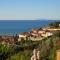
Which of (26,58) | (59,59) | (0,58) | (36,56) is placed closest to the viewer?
(59,59)

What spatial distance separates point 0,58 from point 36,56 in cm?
808

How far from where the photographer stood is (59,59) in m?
2.12

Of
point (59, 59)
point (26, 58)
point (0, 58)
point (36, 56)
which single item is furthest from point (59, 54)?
point (0, 58)

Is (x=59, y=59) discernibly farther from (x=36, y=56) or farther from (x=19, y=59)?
(x=19, y=59)

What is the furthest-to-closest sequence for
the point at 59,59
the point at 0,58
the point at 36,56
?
the point at 0,58 < the point at 36,56 < the point at 59,59

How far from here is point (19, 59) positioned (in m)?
8.82

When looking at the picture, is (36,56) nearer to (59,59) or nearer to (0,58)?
(59,59)

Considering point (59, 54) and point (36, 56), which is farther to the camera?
point (36, 56)

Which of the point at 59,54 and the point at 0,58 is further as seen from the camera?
the point at 0,58

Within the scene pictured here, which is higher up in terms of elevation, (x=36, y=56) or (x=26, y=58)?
(x=36, y=56)

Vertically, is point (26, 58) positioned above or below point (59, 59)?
below

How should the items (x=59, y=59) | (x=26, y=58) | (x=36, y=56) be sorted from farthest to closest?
(x=26, y=58) → (x=36, y=56) → (x=59, y=59)

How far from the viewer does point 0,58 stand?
10.9m

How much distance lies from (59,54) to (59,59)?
1.6 inches
